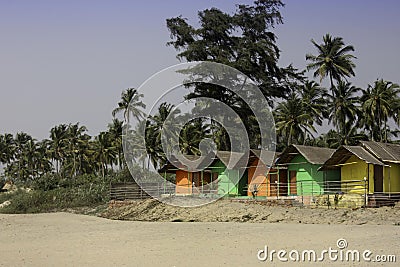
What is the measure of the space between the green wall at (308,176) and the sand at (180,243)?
8078 millimetres

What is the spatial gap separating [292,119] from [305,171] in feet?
49.6

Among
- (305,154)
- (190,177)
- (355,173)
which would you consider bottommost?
(190,177)

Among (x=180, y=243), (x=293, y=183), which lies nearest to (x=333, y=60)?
(x=293, y=183)

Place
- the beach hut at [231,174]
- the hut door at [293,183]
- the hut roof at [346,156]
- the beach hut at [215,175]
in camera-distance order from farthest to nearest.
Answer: the beach hut at [215,175], the beach hut at [231,174], the hut door at [293,183], the hut roof at [346,156]

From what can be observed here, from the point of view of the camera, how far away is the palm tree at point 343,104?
48.3 metres

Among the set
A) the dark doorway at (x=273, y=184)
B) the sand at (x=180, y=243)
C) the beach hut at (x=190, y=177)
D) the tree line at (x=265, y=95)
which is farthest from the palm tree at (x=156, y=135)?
the sand at (x=180, y=243)

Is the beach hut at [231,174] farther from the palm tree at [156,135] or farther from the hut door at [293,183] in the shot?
the palm tree at [156,135]

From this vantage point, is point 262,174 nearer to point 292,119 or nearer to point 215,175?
point 215,175

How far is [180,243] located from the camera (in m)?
17.9

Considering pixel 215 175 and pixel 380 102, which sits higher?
pixel 380 102

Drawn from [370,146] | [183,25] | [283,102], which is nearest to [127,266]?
[370,146]

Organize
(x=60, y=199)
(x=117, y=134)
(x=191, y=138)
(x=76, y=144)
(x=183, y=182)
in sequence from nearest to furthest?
(x=183, y=182), (x=60, y=199), (x=191, y=138), (x=117, y=134), (x=76, y=144)

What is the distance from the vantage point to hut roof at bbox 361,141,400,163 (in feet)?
90.9

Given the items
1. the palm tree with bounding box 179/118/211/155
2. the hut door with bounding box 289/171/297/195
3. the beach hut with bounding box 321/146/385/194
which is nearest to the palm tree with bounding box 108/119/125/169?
the palm tree with bounding box 179/118/211/155
